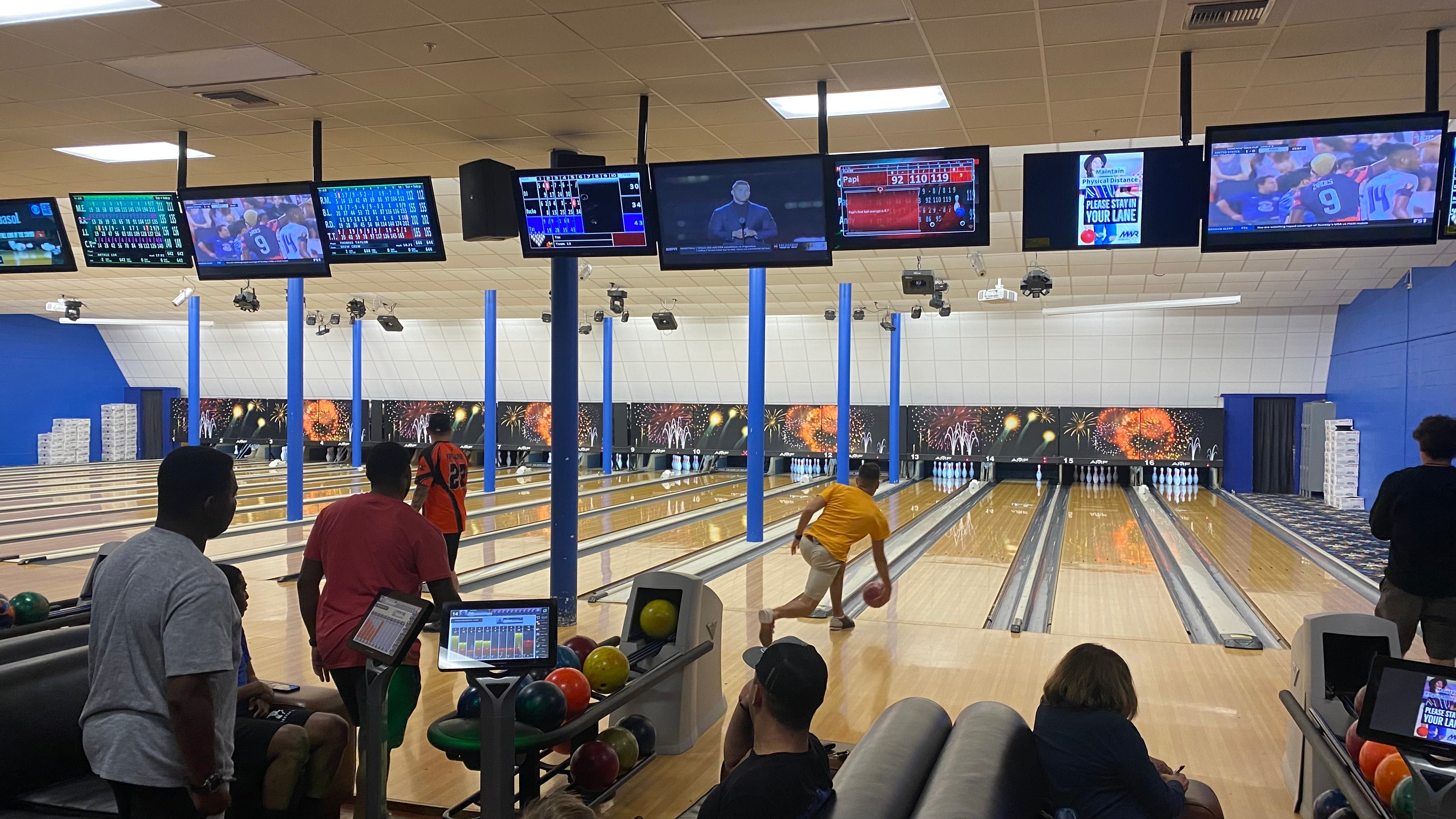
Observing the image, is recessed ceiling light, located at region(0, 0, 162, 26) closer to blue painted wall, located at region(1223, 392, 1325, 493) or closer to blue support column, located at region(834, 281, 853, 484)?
blue support column, located at region(834, 281, 853, 484)

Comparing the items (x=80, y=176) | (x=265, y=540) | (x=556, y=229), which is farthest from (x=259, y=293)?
(x=556, y=229)

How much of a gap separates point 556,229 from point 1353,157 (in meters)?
3.86

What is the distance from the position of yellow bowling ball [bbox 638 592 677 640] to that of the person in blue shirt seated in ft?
7.51

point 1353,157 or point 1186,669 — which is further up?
point 1353,157

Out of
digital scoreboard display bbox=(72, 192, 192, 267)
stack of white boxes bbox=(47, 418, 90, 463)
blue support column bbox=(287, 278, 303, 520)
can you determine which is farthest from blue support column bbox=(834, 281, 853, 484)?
stack of white boxes bbox=(47, 418, 90, 463)

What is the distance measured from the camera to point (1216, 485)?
2016cm

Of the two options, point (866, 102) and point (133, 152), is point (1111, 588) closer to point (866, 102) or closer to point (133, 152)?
point (866, 102)

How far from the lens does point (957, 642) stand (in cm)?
697

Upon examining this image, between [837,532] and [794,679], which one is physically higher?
[794,679]

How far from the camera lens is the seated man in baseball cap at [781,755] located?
2268 millimetres

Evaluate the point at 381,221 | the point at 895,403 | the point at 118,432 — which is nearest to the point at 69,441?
the point at 118,432

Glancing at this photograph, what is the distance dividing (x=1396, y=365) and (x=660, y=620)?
44.0ft

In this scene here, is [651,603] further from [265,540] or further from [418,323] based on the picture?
[418,323]

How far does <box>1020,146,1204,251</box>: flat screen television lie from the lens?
480cm
